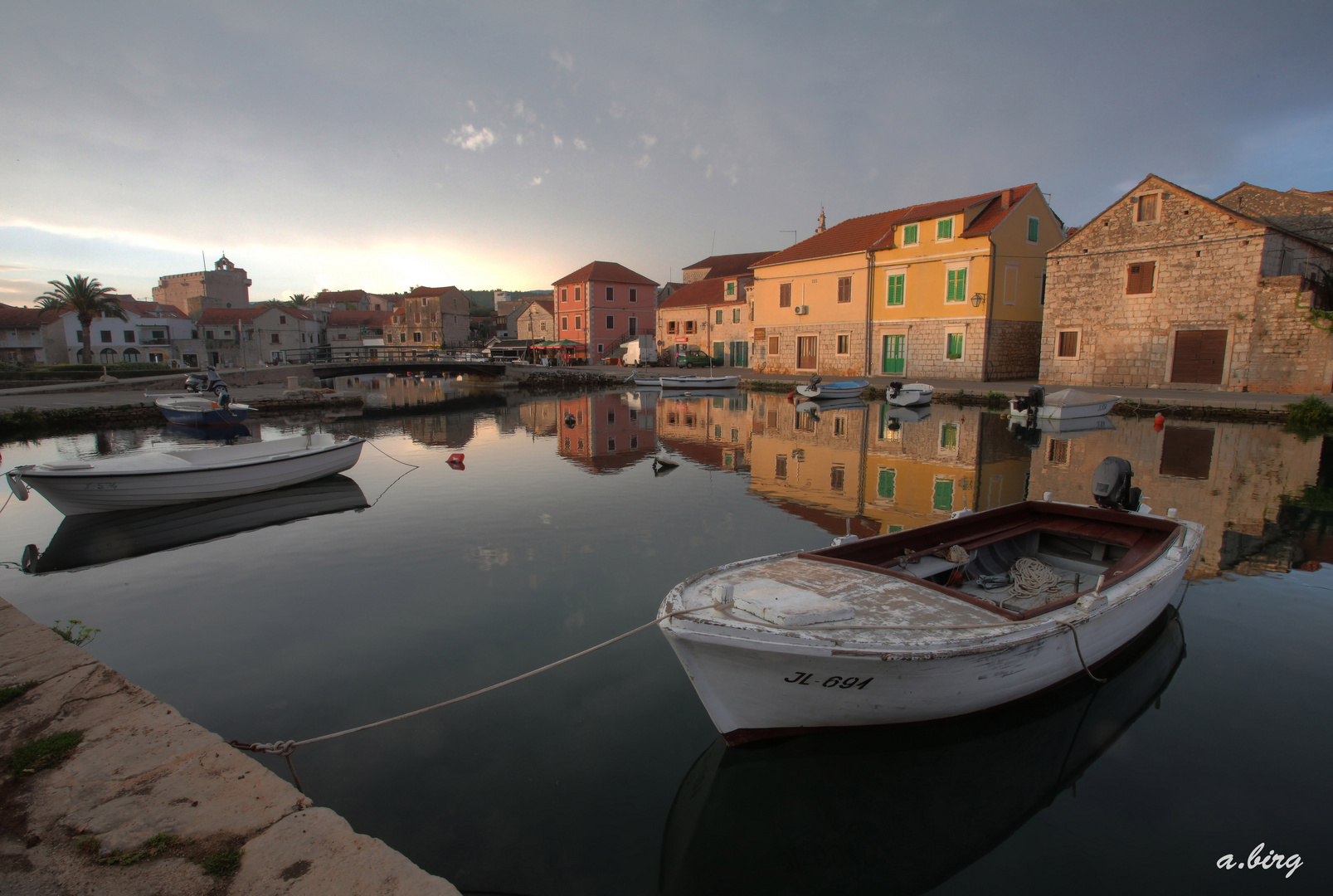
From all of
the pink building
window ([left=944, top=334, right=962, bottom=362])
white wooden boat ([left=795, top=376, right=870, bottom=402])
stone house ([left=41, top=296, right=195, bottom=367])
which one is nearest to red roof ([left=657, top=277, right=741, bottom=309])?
the pink building

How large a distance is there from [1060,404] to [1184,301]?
Answer: 984 cm

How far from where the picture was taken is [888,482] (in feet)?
46.1

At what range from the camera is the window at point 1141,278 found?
1046 inches

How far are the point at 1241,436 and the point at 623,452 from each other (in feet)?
57.5

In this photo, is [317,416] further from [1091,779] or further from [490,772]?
[1091,779]

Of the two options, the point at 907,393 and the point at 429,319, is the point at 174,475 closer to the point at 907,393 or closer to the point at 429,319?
the point at 907,393

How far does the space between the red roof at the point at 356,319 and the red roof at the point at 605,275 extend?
102 feet

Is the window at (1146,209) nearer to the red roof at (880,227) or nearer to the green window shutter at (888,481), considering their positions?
the red roof at (880,227)

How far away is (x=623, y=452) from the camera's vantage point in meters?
18.4

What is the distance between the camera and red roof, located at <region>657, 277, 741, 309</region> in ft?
159

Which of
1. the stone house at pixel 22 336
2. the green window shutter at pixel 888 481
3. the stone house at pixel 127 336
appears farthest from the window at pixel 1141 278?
the stone house at pixel 22 336

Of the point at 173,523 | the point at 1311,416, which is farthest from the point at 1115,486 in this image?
the point at 1311,416

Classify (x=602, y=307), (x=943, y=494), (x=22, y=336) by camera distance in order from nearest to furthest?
(x=943, y=494) < (x=22, y=336) < (x=602, y=307)

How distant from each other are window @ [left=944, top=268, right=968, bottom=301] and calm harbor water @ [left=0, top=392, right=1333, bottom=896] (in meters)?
20.0
